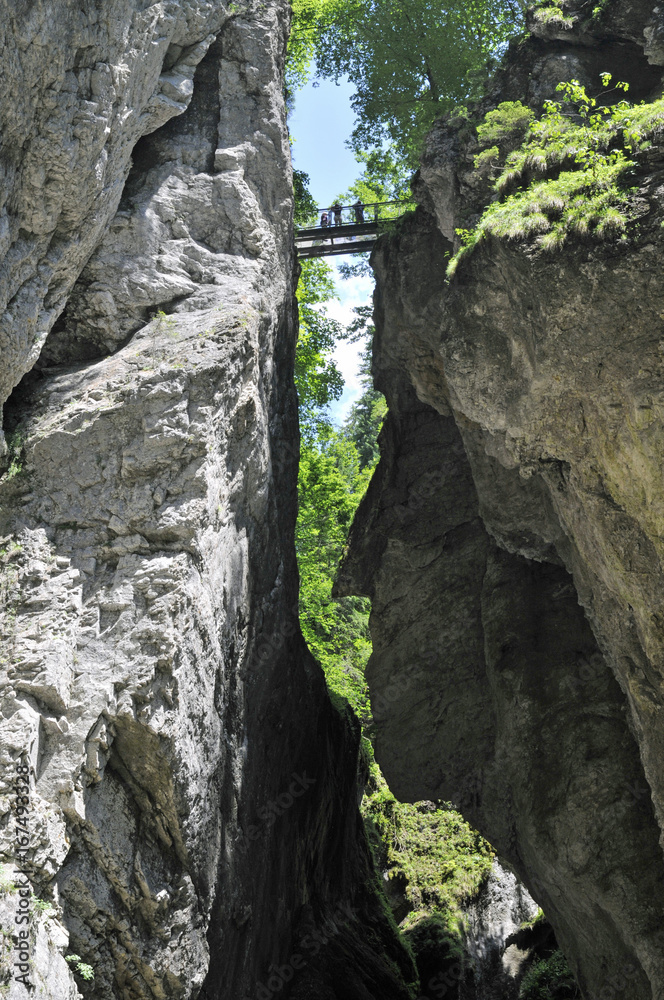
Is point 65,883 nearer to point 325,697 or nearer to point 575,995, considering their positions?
point 325,697

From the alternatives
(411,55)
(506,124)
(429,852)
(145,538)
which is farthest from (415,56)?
(429,852)

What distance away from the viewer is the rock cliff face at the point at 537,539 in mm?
10109

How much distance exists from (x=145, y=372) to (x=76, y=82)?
3119mm

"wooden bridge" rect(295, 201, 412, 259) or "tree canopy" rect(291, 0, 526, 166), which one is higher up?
"tree canopy" rect(291, 0, 526, 166)

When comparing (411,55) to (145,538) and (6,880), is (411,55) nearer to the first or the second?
(145,538)

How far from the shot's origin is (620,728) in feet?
41.1

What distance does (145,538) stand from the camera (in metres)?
8.96

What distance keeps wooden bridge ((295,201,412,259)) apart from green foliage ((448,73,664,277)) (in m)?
6.32

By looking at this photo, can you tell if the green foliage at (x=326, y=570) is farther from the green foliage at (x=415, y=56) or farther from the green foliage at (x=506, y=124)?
the green foliage at (x=506, y=124)

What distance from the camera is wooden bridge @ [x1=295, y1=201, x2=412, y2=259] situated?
702 inches

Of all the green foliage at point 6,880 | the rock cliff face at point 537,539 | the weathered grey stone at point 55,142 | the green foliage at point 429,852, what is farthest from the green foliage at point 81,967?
the green foliage at point 429,852

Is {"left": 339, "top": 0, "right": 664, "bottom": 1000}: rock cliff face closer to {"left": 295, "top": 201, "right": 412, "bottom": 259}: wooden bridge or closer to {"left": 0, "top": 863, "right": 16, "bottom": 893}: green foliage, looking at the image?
{"left": 295, "top": 201, "right": 412, "bottom": 259}: wooden bridge

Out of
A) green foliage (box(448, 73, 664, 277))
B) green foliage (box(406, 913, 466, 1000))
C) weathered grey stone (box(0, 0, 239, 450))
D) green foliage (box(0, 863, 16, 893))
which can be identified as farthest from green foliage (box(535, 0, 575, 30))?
green foliage (box(406, 913, 466, 1000))

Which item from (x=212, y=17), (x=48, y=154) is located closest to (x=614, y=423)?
(x=48, y=154)
